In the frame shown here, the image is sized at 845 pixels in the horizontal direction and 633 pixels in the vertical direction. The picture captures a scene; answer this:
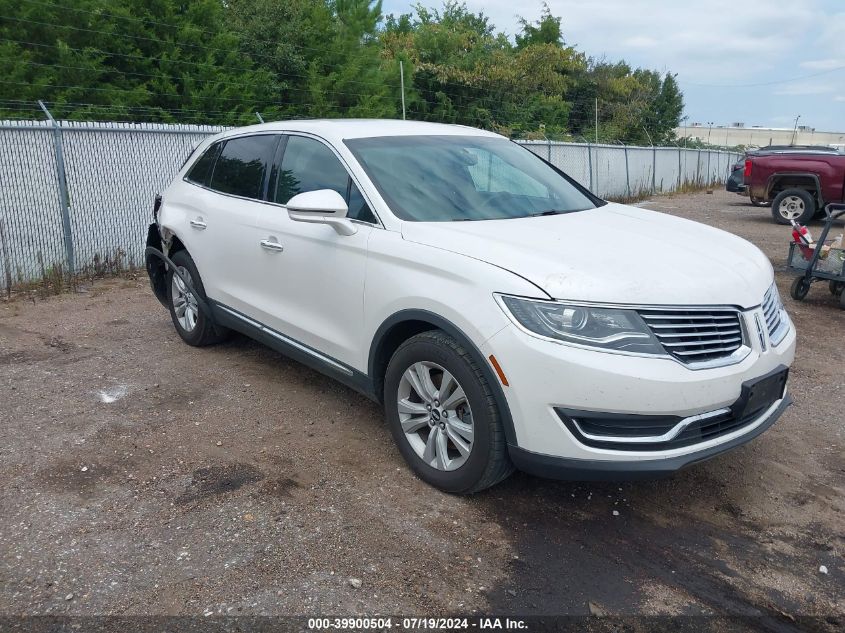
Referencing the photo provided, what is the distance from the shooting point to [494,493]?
3689 millimetres

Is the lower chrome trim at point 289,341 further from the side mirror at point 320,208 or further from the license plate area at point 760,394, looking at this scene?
the license plate area at point 760,394

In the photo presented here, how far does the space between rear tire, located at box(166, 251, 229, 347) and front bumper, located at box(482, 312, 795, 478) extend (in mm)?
3152

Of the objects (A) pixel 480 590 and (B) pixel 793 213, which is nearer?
(A) pixel 480 590

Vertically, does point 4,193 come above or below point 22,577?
above

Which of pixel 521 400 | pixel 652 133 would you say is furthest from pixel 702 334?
pixel 652 133

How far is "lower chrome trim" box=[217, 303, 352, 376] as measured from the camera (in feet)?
13.8

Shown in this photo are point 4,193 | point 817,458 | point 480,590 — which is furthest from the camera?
point 4,193

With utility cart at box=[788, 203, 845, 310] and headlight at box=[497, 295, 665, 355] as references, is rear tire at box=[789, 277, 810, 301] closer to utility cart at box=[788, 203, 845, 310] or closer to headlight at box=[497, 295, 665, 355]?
utility cart at box=[788, 203, 845, 310]

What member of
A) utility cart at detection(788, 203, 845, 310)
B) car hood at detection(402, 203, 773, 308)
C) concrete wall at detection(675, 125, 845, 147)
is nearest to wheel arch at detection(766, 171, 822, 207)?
utility cart at detection(788, 203, 845, 310)

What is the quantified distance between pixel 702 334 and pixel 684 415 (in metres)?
0.35

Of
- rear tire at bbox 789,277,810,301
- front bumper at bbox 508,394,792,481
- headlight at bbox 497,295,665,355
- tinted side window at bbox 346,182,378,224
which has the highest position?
tinted side window at bbox 346,182,378,224

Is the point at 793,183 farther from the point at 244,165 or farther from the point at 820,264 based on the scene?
the point at 244,165

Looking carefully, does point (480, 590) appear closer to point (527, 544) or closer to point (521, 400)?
point (527, 544)

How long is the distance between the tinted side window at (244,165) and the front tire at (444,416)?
1.92 m
